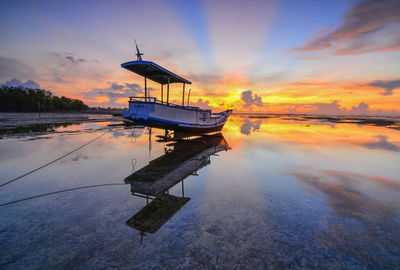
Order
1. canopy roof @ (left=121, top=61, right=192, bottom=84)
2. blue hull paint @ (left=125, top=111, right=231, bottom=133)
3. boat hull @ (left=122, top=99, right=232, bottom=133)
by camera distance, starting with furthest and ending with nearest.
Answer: blue hull paint @ (left=125, top=111, right=231, bottom=133), boat hull @ (left=122, top=99, right=232, bottom=133), canopy roof @ (left=121, top=61, right=192, bottom=84)

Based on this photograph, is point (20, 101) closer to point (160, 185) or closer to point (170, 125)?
point (170, 125)

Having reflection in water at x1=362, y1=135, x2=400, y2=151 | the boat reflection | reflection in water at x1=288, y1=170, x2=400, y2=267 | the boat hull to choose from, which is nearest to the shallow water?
reflection in water at x1=288, y1=170, x2=400, y2=267

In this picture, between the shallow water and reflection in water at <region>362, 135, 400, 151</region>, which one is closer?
the shallow water

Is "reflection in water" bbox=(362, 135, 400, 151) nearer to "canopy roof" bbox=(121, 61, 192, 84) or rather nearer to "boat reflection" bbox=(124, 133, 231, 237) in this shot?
"boat reflection" bbox=(124, 133, 231, 237)

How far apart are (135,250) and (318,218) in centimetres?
470

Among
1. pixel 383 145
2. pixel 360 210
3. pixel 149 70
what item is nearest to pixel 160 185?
pixel 360 210

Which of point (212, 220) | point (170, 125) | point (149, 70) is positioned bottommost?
point (212, 220)

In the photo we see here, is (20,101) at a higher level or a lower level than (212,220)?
higher

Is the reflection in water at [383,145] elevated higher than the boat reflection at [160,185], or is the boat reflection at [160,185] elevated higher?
the reflection in water at [383,145]

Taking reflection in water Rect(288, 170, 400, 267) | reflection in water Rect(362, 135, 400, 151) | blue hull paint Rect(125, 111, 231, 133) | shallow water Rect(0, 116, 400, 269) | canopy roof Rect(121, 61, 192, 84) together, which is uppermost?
canopy roof Rect(121, 61, 192, 84)

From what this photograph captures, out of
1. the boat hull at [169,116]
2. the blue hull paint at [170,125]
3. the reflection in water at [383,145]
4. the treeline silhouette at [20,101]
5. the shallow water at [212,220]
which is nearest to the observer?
the shallow water at [212,220]

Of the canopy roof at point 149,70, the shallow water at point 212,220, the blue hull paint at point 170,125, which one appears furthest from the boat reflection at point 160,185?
→ the canopy roof at point 149,70

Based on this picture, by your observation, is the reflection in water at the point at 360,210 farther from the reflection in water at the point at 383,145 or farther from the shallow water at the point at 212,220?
the reflection in water at the point at 383,145

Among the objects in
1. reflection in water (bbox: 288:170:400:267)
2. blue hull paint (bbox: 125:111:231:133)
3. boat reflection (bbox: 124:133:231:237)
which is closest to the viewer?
reflection in water (bbox: 288:170:400:267)
